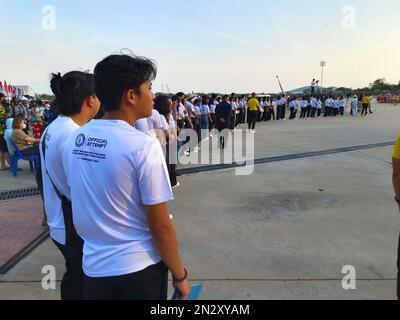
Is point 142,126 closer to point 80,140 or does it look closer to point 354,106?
point 80,140

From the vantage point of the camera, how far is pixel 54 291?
2.95 meters

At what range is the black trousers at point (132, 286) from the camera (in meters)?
1.46

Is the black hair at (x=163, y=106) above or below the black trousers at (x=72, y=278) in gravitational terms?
above

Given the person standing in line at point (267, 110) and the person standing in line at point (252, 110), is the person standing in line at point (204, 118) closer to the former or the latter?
the person standing in line at point (252, 110)

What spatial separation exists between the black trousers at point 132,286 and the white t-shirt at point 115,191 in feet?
0.09

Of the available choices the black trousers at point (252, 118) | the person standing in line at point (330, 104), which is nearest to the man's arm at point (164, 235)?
the black trousers at point (252, 118)

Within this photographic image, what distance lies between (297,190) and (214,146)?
16.7 ft

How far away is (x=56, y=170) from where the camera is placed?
2.01 metres

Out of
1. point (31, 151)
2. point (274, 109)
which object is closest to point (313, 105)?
point (274, 109)

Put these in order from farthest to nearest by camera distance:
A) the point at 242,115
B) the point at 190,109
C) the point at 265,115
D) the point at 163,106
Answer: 1. the point at 265,115
2. the point at 242,115
3. the point at 190,109
4. the point at 163,106

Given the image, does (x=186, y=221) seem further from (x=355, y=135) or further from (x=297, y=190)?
(x=355, y=135)

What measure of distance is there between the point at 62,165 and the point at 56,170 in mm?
49

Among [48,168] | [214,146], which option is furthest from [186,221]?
[214,146]
